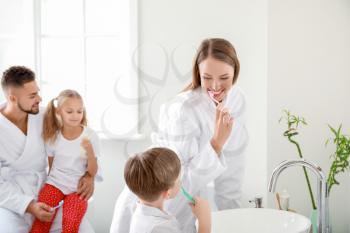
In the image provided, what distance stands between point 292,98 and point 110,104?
45.3 inches

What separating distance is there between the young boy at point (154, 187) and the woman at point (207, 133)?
0.29 meters

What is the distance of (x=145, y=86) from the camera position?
9.48 feet

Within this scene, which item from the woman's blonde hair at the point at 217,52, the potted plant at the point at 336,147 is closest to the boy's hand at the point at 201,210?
the woman's blonde hair at the point at 217,52

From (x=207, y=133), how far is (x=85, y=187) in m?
0.64

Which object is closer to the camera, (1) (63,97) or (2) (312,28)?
(1) (63,97)

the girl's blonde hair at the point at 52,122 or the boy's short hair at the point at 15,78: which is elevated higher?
the boy's short hair at the point at 15,78

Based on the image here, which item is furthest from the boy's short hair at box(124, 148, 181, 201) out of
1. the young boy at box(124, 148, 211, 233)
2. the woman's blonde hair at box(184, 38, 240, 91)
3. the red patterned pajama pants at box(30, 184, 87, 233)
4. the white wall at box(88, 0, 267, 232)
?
the white wall at box(88, 0, 267, 232)

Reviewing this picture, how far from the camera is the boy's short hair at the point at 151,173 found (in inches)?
60.8

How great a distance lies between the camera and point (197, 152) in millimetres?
1958

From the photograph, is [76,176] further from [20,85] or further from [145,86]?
[145,86]

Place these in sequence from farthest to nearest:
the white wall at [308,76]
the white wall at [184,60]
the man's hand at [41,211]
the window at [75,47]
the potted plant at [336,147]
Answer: the window at [75,47]
the white wall at [184,60]
the white wall at [308,76]
the potted plant at [336,147]
the man's hand at [41,211]

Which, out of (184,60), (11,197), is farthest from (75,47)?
(11,197)

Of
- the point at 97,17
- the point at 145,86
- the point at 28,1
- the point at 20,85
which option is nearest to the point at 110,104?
the point at 145,86

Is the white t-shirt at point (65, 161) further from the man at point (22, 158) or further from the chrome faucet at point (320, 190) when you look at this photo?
the chrome faucet at point (320, 190)
